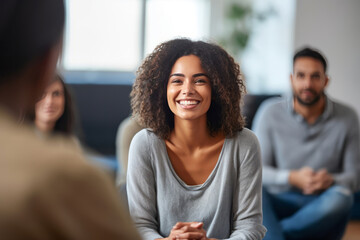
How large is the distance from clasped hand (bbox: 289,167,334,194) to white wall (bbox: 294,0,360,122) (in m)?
3.16

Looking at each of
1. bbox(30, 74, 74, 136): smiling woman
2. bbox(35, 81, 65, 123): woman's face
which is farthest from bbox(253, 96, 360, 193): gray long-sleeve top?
bbox(35, 81, 65, 123): woman's face

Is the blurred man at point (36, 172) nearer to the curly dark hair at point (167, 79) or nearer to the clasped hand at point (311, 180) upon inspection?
the curly dark hair at point (167, 79)

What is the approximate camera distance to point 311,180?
9.08 feet

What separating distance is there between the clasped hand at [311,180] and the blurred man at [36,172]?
7.90ft

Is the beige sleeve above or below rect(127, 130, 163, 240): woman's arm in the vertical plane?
above

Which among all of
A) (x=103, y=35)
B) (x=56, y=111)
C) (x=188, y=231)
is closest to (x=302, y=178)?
(x=56, y=111)

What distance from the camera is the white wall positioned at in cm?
578

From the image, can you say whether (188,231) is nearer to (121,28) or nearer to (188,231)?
(188,231)

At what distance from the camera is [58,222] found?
39 centimetres

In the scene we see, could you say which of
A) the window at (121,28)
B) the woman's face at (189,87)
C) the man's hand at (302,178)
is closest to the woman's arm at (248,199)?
the woman's face at (189,87)

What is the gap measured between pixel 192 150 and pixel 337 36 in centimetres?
498

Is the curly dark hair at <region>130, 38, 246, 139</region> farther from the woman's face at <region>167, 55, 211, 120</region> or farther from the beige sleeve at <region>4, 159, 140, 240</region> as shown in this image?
the beige sleeve at <region>4, 159, 140, 240</region>

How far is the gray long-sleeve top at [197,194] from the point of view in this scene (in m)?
1.12

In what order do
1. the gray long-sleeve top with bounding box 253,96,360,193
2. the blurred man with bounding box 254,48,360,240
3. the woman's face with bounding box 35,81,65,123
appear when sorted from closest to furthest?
the woman's face with bounding box 35,81,65,123
the blurred man with bounding box 254,48,360,240
the gray long-sleeve top with bounding box 253,96,360,193
